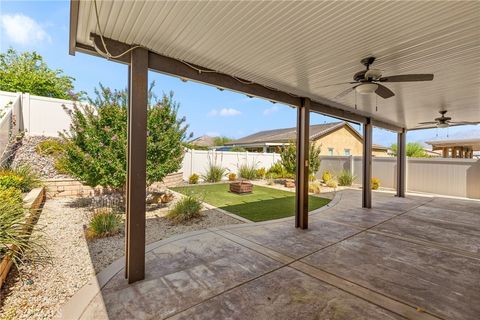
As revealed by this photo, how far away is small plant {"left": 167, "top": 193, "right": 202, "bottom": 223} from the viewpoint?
5.50m

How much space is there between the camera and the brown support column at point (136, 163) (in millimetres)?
2871

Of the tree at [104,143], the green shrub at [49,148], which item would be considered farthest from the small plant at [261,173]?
the green shrub at [49,148]

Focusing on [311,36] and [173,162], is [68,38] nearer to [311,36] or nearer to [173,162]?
[311,36]

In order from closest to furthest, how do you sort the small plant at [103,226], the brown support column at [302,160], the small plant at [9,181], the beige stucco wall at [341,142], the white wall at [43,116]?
1. the small plant at [103,226]
2. the small plant at [9,181]
3. the brown support column at [302,160]
4. the white wall at [43,116]
5. the beige stucco wall at [341,142]

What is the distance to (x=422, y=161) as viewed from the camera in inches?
447

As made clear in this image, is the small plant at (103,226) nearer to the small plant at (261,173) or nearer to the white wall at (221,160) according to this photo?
the white wall at (221,160)

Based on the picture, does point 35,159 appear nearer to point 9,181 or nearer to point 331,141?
point 9,181

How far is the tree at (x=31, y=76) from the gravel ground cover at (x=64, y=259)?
14.8 meters

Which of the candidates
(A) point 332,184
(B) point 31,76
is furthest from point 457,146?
(B) point 31,76

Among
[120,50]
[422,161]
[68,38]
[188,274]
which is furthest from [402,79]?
[422,161]

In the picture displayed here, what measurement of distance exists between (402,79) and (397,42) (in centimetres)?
75

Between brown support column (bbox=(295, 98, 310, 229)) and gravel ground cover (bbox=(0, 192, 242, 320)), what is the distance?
5.11 ft

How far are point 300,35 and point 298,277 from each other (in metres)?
3.03

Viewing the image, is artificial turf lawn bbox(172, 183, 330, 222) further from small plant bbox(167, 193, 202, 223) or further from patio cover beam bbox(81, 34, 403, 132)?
patio cover beam bbox(81, 34, 403, 132)
